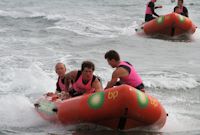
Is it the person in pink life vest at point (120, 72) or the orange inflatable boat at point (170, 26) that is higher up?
the orange inflatable boat at point (170, 26)

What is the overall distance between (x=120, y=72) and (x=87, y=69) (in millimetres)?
452

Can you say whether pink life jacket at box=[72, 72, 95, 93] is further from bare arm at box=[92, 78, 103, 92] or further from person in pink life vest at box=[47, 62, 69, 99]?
person in pink life vest at box=[47, 62, 69, 99]

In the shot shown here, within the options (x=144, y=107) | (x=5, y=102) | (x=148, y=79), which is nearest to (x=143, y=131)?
(x=144, y=107)

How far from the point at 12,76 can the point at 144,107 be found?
5081 mm

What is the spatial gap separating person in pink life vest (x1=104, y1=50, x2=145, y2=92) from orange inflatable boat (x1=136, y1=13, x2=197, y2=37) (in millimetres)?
8115

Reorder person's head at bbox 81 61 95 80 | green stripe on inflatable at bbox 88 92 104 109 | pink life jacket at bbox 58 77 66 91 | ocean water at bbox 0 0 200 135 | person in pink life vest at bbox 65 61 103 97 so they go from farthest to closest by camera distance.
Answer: pink life jacket at bbox 58 77 66 91 < ocean water at bbox 0 0 200 135 < person in pink life vest at bbox 65 61 103 97 < person's head at bbox 81 61 95 80 < green stripe on inflatable at bbox 88 92 104 109

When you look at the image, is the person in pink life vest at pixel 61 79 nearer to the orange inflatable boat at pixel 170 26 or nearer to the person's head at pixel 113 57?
the person's head at pixel 113 57

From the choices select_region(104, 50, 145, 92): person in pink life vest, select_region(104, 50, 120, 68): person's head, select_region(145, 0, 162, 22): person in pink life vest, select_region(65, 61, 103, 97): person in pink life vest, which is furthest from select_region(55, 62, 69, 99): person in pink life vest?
select_region(145, 0, 162, 22): person in pink life vest

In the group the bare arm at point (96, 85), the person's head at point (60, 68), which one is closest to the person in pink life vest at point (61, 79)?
the person's head at point (60, 68)

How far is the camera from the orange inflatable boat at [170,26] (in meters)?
14.7

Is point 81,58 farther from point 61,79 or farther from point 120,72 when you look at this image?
point 120,72

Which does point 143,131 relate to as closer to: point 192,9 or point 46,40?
point 46,40

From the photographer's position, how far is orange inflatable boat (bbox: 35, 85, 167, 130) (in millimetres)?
6176

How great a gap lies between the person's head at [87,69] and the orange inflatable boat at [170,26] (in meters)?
8.14
